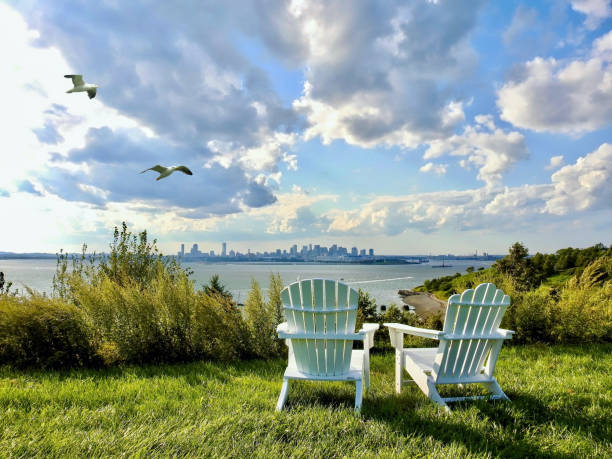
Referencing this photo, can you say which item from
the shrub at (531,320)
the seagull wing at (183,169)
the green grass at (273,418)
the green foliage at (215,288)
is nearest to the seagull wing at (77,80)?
the seagull wing at (183,169)

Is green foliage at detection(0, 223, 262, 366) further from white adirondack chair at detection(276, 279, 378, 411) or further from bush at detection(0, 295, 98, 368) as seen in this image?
white adirondack chair at detection(276, 279, 378, 411)

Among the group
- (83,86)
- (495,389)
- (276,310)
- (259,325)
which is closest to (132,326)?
(259,325)

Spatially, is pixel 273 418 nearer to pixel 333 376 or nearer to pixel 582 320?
pixel 333 376

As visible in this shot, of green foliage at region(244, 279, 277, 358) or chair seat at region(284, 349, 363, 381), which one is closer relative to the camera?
chair seat at region(284, 349, 363, 381)

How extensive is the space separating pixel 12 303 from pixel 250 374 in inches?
116

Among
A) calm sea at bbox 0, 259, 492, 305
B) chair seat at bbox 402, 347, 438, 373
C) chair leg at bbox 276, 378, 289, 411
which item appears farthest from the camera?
calm sea at bbox 0, 259, 492, 305

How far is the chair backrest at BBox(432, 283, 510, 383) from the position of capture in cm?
297

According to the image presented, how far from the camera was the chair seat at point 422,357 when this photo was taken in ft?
10.3

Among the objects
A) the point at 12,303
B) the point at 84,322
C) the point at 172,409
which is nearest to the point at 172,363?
the point at 84,322

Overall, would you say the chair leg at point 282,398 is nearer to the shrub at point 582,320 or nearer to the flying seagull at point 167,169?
the flying seagull at point 167,169

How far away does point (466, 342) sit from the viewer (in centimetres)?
301

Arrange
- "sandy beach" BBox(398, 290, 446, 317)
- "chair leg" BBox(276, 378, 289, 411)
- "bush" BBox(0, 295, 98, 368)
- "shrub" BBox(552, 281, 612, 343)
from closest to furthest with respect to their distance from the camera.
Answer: "chair leg" BBox(276, 378, 289, 411), "bush" BBox(0, 295, 98, 368), "shrub" BBox(552, 281, 612, 343), "sandy beach" BBox(398, 290, 446, 317)

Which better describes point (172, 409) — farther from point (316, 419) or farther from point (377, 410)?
point (377, 410)

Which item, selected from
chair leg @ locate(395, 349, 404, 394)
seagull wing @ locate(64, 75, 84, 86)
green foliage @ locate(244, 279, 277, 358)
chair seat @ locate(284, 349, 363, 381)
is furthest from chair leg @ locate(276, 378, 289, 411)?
seagull wing @ locate(64, 75, 84, 86)
